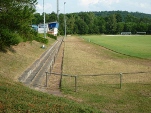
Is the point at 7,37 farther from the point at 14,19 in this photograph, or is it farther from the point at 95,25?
the point at 95,25

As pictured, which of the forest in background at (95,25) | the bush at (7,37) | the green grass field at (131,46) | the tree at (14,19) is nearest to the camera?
the tree at (14,19)

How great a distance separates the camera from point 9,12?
20.7 metres

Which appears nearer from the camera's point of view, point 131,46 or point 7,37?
point 7,37

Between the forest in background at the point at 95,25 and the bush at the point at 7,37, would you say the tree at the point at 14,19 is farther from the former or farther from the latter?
the forest in background at the point at 95,25

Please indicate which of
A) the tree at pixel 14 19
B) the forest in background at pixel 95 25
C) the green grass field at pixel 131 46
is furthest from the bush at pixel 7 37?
the forest in background at pixel 95 25

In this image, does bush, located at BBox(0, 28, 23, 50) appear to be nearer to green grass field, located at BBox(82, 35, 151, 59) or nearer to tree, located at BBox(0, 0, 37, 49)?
tree, located at BBox(0, 0, 37, 49)

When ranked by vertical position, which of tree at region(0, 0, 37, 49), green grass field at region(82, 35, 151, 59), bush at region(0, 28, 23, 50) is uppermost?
tree at region(0, 0, 37, 49)

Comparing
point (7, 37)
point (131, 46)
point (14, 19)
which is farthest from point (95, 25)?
point (14, 19)

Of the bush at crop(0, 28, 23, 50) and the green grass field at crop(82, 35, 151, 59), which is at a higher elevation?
the bush at crop(0, 28, 23, 50)

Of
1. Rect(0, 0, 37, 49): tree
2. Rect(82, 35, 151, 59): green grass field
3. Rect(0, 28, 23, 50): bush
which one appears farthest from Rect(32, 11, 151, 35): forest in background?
Rect(0, 0, 37, 49): tree

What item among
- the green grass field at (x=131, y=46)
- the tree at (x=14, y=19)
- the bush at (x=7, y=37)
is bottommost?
the green grass field at (x=131, y=46)

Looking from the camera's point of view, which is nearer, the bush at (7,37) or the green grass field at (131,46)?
the bush at (7,37)

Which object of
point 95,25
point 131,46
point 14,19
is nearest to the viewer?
point 14,19

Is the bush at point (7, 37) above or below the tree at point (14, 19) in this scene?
below
